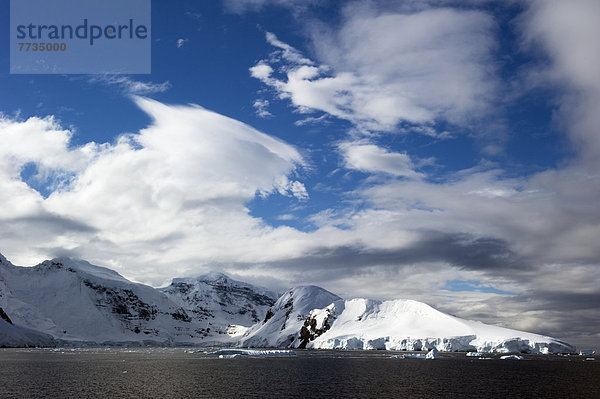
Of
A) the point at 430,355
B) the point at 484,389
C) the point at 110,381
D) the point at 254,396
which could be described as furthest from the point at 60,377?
the point at 430,355

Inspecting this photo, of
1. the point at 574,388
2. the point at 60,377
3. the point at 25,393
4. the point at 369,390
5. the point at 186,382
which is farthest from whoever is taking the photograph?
the point at 60,377

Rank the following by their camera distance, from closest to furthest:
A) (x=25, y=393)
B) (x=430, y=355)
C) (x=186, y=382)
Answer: (x=25, y=393)
(x=186, y=382)
(x=430, y=355)

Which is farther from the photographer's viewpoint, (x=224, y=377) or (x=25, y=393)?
(x=224, y=377)

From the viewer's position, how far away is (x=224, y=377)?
98938 millimetres

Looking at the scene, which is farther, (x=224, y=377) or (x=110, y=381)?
(x=224, y=377)

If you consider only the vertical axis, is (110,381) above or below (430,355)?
above

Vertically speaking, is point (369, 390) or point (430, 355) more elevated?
point (369, 390)

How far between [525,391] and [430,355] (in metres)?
102

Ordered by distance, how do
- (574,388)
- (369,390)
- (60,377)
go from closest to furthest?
(369,390) < (574,388) < (60,377)

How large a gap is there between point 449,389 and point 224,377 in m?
43.0

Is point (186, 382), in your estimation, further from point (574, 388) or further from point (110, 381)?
point (574, 388)

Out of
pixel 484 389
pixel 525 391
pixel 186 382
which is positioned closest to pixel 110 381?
pixel 186 382

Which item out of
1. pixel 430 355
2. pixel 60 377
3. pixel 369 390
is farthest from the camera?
pixel 430 355

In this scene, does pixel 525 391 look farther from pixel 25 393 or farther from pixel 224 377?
pixel 25 393
